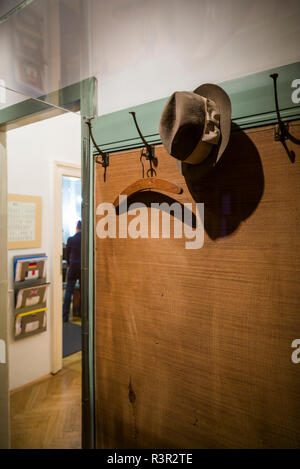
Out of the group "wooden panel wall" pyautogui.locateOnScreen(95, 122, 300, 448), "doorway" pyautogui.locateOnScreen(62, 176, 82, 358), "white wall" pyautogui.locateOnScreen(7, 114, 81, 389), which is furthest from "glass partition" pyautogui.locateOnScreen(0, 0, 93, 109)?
"doorway" pyautogui.locateOnScreen(62, 176, 82, 358)

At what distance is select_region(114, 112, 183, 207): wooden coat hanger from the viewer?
3.30 ft

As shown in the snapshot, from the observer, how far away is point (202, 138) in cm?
82

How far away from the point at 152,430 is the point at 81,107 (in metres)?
1.40

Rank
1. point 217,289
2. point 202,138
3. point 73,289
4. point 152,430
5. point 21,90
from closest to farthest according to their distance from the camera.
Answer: point 202,138 < point 217,289 < point 152,430 < point 21,90 < point 73,289

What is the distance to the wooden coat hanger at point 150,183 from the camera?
101 centimetres

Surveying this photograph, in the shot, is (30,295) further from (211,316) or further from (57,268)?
(211,316)

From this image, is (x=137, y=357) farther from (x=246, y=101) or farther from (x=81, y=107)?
(x=81, y=107)

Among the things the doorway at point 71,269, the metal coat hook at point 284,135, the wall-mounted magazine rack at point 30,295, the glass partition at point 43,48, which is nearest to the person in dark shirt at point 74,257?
the doorway at point 71,269

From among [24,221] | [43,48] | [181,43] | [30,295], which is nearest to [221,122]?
[181,43]

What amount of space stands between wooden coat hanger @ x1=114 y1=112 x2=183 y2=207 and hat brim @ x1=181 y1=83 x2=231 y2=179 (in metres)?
0.11

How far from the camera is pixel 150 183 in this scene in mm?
1048

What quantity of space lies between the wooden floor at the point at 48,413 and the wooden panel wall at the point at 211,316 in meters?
1.14

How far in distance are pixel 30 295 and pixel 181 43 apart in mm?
2459
